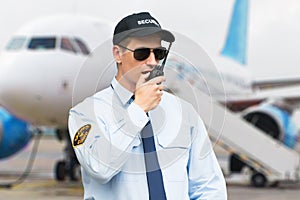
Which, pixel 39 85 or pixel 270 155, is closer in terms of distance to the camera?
pixel 39 85

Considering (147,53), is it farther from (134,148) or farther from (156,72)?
(134,148)

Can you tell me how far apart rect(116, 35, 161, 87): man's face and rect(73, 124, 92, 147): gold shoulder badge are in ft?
0.52

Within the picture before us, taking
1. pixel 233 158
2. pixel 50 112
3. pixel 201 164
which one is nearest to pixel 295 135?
pixel 233 158

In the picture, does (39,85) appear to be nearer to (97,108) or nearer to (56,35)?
(56,35)

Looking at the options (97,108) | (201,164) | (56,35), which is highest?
(97,108)

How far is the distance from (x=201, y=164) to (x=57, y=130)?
9.15 metres

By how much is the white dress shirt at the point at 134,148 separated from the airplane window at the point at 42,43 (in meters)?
7.77

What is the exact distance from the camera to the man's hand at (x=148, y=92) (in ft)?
5.16

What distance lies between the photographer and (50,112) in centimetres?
889

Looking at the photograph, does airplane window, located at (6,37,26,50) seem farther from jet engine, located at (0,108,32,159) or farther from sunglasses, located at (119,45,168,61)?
sunglasses, located at (119,45,168,61)

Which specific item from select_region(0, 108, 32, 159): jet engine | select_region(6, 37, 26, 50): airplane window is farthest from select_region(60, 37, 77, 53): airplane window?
select_region(0, 108, 32, 159): jet engine

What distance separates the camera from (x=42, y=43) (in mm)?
9539

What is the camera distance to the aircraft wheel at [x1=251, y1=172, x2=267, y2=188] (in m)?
10.7

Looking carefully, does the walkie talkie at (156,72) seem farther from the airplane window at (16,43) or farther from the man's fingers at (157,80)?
the airplane window at (16,43)
